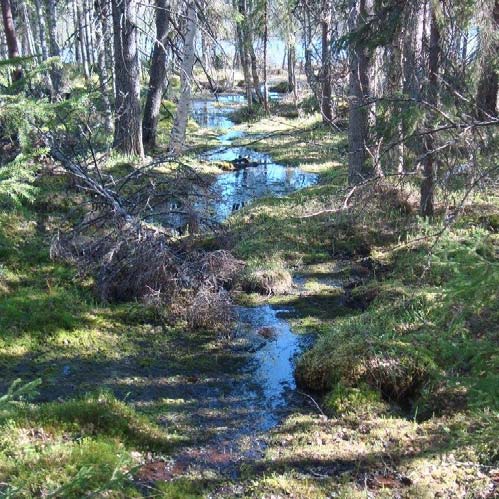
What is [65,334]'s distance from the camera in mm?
6875

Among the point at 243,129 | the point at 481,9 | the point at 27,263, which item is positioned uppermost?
the point at 481,9

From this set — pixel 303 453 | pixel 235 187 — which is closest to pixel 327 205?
pixel 235 187

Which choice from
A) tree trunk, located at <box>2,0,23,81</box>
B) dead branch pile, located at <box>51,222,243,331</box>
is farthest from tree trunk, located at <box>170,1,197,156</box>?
dead branch pile, located at <box>51,222,243,331</box>

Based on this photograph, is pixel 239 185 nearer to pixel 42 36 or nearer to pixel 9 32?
pixel 9 32

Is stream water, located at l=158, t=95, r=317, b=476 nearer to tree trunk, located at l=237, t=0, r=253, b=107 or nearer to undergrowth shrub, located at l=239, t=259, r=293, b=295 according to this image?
undergrowth shrub, located at l=239, t=259, r=293, b=295

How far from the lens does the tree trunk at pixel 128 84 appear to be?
1397 centimetres

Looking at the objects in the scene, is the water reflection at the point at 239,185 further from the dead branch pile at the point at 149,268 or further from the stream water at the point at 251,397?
the stream water at the point at 251,397

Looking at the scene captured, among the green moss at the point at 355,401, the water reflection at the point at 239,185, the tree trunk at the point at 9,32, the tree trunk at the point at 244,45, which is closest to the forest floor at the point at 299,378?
the green moss at the point at 355,401

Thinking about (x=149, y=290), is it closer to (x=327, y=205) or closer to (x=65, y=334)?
(x=65, y=334)

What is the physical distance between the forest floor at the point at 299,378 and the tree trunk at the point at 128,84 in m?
5.15

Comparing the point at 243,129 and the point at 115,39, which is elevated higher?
the point at 115,39

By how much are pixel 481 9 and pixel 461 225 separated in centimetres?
380

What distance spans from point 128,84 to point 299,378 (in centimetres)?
1043

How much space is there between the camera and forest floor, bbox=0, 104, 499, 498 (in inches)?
169
